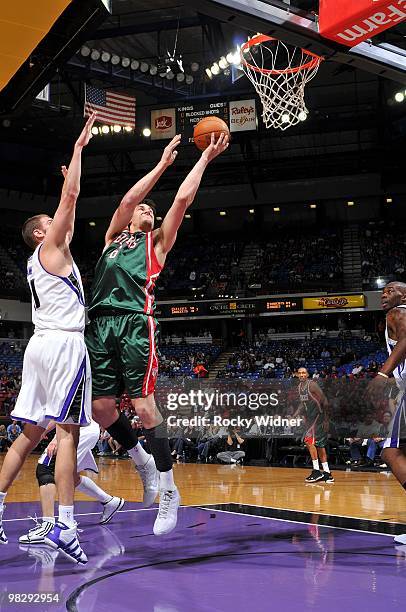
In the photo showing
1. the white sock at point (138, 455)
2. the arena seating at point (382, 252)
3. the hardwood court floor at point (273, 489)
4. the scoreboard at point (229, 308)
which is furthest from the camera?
the arena seating at point (382, 252)

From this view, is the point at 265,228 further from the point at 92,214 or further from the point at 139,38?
the point at 139,38

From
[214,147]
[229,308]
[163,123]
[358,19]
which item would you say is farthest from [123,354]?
[229,308]

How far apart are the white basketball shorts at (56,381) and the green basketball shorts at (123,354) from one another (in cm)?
26

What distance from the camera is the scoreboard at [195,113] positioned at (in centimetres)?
2017

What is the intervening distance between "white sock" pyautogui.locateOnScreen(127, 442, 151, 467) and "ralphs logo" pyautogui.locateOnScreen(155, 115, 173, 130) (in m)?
16.8

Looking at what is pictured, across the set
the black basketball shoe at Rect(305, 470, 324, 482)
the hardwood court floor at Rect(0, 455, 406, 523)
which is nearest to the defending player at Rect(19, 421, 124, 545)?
the hardwood court floor at Rect(0, 455, 406, 523)

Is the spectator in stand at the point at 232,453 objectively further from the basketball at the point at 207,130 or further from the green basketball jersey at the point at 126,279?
the green basketball jersey at the point at 126,279

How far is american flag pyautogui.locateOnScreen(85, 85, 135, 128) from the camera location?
1917cm

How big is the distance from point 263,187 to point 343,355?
32.6 ft

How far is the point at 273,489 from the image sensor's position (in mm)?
9133

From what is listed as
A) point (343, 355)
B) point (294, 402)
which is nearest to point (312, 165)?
point (343, 355)

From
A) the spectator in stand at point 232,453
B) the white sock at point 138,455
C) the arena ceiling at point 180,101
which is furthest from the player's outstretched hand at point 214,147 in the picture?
the arena ceiling at point 180,101

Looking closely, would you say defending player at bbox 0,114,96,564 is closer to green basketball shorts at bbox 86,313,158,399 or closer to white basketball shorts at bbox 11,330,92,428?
white basketball shorts at bbox 11,330,92,428

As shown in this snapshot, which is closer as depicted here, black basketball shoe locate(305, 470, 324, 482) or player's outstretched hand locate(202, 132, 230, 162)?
player's outstretched hand locate(202, 132, 230, 162)
